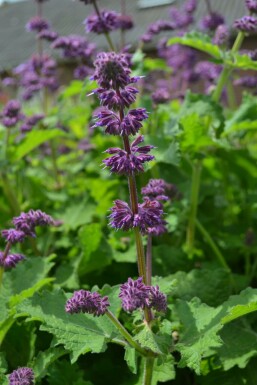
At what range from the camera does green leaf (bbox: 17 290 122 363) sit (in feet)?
6.98

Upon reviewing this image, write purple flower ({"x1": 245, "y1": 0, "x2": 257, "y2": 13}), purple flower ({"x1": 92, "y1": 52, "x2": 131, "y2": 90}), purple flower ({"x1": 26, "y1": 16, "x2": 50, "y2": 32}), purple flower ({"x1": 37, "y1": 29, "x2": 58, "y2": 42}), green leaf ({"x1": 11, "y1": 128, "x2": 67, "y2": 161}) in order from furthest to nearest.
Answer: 1. purple flower ({"x1": 26, "y1": 16, "x2": 50, "y2": 32})
2. purple flower ({"x1": 37, "y1": 29, "x2": 58, "y2": 42})
3. green leaf ({"x1": 11, "y1": 128, "x2": 67, "y2": 161})
4. purple flower ({"x1": 245, "y1": 0, "x2": 257, "y2": 13})
5. purple flower ({"x1": 92, "y1": 52, "x2": 131, "y2": 90})

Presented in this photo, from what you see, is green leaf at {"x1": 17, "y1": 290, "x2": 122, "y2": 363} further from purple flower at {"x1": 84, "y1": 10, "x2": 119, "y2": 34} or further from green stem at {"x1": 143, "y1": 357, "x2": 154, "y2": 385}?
purple flower at {"x1": 84, "y1": 10, "x2": 119, "y2": 34}

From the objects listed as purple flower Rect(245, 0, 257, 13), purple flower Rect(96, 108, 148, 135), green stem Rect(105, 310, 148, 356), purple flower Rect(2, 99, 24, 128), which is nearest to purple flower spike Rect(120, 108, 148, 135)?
purple flower Rect(96, 108, 148, 135)

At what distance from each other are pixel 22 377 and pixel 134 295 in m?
0.55

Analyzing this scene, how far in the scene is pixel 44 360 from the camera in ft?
7.56

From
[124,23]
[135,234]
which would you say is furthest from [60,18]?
[135,234]

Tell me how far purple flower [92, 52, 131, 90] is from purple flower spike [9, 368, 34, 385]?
1107 mm

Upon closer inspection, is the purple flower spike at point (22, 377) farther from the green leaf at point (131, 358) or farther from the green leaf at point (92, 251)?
the green leaf at point (92, 251)

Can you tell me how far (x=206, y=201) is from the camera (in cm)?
405

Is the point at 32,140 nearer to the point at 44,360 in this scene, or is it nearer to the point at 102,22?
the point at 102,22

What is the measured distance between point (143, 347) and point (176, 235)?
1.70 metres

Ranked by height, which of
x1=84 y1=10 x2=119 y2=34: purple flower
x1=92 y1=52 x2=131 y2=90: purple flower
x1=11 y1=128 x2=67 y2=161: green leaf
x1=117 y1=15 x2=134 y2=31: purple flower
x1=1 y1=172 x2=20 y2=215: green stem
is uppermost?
x1=117 y1=15 x2=134 y2=31: purple flower

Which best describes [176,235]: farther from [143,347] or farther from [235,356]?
[143,347]

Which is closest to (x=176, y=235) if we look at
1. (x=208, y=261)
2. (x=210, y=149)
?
(x=208, y=261)
